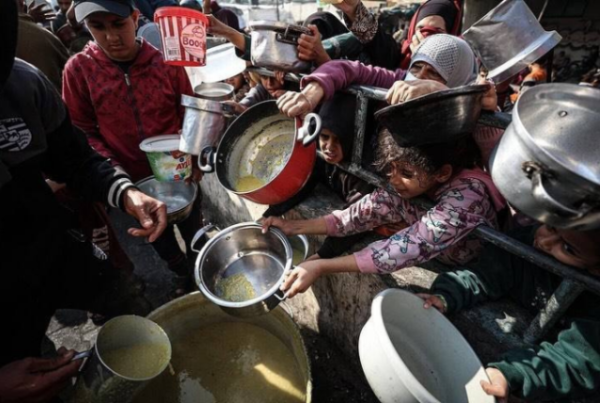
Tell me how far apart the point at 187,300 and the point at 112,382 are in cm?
69

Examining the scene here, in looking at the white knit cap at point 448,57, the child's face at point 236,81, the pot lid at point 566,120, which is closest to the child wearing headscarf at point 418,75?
the white knit cap at point 448,57

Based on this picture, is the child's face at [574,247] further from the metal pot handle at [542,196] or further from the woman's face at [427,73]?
the woman's face at [427,73]

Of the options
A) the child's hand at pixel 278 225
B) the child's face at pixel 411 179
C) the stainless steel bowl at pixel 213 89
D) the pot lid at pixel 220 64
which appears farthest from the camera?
the stainless steel bowl at pixel 213 89

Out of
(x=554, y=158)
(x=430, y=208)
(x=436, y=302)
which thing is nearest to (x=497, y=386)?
(x=436, y=302)

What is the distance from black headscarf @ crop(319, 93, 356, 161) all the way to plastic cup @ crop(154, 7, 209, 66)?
3.03 feet

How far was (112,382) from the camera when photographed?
152 cm

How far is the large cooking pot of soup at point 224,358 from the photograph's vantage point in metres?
2.11

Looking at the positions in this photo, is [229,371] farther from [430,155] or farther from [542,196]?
[542,196]

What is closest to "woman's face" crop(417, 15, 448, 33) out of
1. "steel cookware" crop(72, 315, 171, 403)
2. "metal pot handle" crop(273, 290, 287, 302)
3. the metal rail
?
the metal rail

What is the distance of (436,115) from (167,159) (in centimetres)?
172

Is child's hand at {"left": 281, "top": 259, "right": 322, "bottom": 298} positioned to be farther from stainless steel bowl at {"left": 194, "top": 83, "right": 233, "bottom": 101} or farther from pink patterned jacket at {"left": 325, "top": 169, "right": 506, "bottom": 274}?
stainless steel bowl at {"left": 194, "top": 83, "right": 233, "bottom": 101}

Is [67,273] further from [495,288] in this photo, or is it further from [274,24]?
[495,288]

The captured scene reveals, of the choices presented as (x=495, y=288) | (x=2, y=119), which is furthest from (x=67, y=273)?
(x=495, y=288)

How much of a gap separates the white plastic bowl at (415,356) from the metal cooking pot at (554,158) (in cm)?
58
